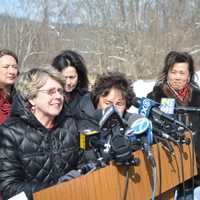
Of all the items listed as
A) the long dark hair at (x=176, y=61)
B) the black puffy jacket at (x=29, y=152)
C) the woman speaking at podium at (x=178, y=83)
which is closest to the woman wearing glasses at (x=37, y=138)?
the black puffy jacket at (x=29, y=152)

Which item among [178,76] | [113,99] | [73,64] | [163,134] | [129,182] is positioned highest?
[73,64]

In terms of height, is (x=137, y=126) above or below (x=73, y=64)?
below

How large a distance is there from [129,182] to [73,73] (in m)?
1.99

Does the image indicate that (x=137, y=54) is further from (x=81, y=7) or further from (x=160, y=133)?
(x=160, y=133)

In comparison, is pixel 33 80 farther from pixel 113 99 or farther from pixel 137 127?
pixel 137 127

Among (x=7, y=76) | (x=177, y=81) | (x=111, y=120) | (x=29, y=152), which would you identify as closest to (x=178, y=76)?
(x=177, y=81)

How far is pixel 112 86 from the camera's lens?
8.46 feet

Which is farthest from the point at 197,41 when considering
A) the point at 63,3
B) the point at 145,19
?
the point at 63,3

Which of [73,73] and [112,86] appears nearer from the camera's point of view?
[112,86]

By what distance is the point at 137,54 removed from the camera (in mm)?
14820

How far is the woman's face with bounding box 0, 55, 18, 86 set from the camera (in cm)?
338

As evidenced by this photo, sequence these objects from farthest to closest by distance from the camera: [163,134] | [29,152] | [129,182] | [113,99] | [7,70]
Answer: [7,70]
[113,99]
[29,152]
[163,134]
[129,182]

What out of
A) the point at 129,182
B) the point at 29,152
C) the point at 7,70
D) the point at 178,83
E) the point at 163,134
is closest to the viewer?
the point at 129,182

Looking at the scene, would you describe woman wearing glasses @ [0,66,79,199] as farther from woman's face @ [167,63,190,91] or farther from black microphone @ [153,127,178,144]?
woman's face @ [167,63,190,91]
